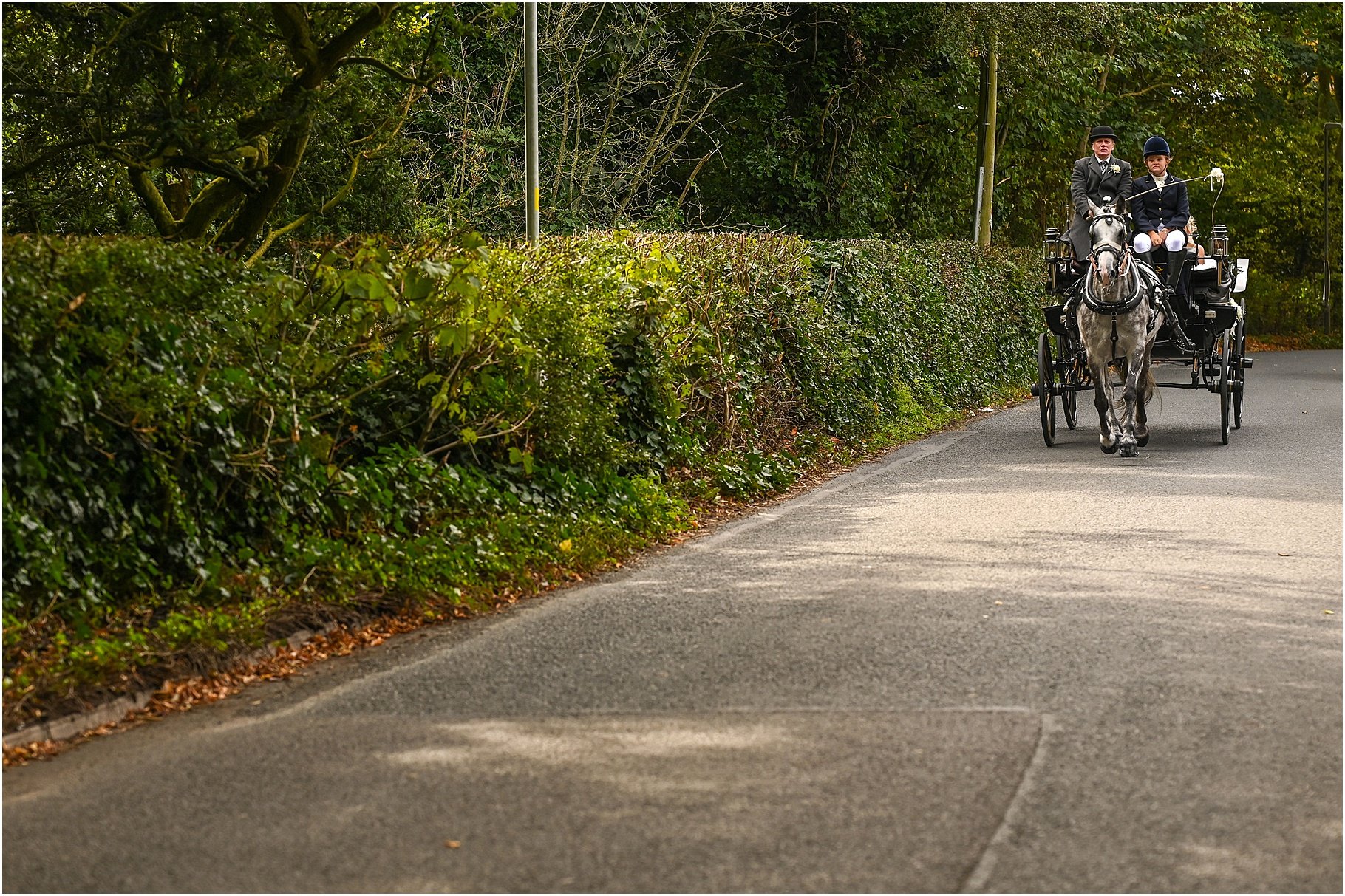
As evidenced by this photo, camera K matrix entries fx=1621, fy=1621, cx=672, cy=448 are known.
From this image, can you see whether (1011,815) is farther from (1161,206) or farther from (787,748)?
(1161,206)

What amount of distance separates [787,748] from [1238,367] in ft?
42.2

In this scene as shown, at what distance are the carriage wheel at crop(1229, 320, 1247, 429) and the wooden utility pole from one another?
1505cm

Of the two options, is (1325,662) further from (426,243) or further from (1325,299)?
(1325,299)

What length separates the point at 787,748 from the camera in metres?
5.87

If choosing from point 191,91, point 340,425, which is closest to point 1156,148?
point 191,91

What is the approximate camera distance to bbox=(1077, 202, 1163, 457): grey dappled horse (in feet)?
49.2

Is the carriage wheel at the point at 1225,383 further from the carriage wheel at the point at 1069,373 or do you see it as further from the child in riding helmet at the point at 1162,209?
the carriage wheel at the point at 1069,373

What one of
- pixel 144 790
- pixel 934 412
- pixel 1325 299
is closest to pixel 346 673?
pixel 144 790

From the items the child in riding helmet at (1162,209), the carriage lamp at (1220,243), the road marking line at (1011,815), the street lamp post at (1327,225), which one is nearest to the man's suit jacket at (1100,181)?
the child in riding helmet at (1162,209)

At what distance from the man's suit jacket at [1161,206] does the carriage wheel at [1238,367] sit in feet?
5.42

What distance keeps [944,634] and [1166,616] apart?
47.8 inches

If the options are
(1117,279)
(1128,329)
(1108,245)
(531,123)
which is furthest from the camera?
(531,123)

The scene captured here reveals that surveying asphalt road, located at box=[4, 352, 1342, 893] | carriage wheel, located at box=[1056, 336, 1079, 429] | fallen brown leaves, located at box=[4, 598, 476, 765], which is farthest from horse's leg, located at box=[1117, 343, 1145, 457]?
fallen brown leaves, located at box=[4, 598, 476, 765]

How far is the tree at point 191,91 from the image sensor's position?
13.1m
